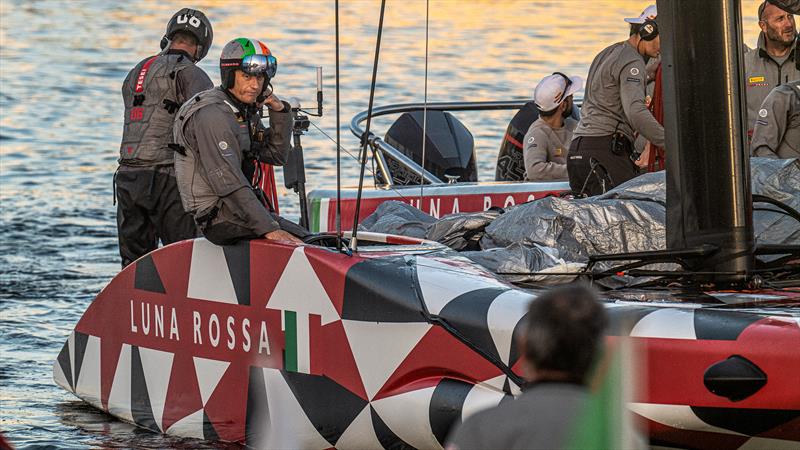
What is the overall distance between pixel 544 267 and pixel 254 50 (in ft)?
5.68

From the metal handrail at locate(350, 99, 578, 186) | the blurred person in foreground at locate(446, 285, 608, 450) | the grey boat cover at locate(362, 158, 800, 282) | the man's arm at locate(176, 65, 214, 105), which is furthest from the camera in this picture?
the metal handrail at locate(350, 99, 578, 186)

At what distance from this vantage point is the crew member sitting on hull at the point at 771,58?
10078 mm

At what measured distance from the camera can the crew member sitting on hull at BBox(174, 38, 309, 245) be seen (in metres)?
7.76

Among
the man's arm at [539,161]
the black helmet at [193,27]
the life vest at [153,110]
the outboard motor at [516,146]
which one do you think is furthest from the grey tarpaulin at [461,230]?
the outboard motor at [516,146]

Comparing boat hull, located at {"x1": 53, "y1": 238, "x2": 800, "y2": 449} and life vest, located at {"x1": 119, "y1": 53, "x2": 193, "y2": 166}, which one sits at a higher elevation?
life vest, located at {"x1": 119, "y1": 53, "x2": 193, "y2": 166}

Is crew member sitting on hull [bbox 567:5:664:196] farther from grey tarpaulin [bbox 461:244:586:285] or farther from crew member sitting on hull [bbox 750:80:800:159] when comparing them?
grey tarpaulin [bbox 461:244:586:285]

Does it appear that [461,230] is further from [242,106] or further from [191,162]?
[191,162]

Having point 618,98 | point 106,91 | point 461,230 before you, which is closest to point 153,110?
point 461,230

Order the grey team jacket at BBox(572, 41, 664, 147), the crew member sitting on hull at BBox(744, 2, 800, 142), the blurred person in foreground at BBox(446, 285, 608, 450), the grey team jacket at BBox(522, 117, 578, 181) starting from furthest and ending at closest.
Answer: the grey team jacket at BBox(522, 117, 578, 181) < the crew member sitting on hull at BBox(744, 2, 800, 142) < the grey team jacket at BBox(572, 41, 664, 147) < the blurred person in foreground at BBox(446, 285, 608, 450)

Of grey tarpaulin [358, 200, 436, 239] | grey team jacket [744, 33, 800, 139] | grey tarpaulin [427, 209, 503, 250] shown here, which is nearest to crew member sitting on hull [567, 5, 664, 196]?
grey team jacket [744, 33, 800, 139]

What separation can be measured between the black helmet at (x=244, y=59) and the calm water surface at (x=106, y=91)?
5.65 feet

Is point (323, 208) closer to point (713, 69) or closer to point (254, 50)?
point (254, 50)

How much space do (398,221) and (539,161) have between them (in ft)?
9.17

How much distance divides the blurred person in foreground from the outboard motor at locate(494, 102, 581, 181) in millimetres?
8896
